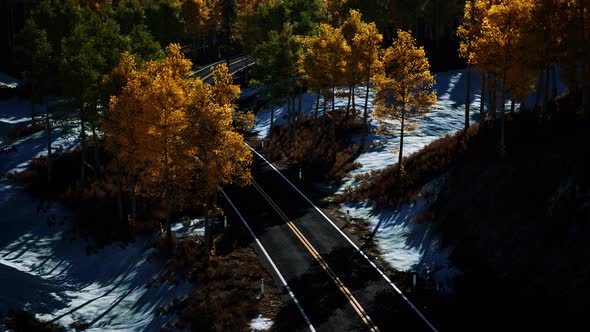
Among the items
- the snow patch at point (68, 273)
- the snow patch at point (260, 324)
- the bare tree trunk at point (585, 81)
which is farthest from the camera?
the bare tree trunk at point (585, 81)

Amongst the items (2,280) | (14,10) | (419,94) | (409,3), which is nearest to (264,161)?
(419,94)

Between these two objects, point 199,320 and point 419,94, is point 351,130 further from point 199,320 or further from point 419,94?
point 199,320

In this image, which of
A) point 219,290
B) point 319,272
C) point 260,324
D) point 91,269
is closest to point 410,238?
point 319,272

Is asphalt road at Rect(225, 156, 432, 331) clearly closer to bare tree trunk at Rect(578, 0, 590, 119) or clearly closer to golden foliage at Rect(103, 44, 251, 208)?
golden foliage at Rect(103, 44, 251, 208)

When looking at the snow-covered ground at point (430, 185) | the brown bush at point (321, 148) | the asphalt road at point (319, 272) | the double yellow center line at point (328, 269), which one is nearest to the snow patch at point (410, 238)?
the snow-covered ground at point (430, 185)

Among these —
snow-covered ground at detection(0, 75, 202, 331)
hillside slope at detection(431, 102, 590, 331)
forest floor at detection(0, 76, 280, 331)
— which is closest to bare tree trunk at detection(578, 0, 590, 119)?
hillside slope at detection(431, 102, 590, 331)

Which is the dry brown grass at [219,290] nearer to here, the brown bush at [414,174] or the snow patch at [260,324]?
the snow patch at [260,324]

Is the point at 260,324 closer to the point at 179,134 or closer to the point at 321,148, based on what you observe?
the point at 179,134
